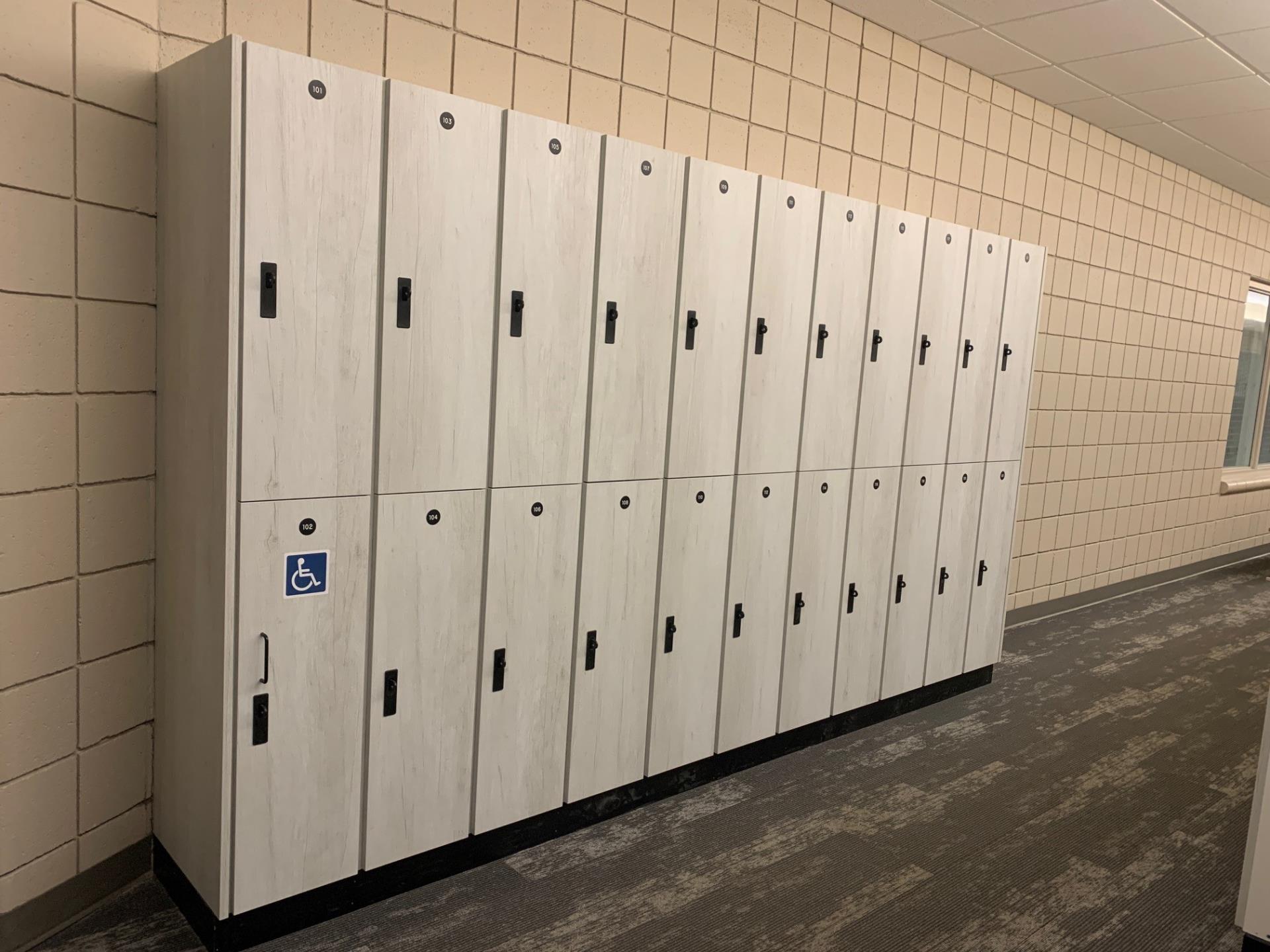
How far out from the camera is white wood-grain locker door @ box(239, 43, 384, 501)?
Answer: 1.92 m

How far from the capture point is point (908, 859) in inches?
106

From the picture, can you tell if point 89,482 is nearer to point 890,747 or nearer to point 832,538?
point 832,538

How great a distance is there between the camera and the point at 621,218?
2561mm

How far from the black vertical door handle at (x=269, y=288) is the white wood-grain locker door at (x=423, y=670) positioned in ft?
1.65

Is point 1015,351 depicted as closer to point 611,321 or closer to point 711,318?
point 711,318

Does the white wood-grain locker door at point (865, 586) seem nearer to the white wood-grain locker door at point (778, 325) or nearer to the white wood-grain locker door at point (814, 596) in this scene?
the white wood-grain locker door at point (814, 596)

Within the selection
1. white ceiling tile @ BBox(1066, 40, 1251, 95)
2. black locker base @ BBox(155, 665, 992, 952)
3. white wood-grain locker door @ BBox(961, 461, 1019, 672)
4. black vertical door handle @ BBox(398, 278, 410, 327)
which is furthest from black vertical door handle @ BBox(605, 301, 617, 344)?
white ceiling tile @ BBox(1066, 40, 1251, 95)

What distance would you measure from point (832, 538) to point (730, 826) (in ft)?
3.68

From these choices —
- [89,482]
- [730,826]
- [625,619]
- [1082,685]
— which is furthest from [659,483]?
[1082,685]

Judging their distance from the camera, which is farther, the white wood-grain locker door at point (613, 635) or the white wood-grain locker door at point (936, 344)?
the white wood-grain locker door at point (936, 344)

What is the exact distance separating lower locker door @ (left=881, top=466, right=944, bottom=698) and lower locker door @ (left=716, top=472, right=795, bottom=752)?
68cm

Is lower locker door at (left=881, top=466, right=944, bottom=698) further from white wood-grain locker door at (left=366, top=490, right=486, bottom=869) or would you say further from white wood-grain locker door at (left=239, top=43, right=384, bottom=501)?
white wood-grain locker door at (left=239, top=43, right=384, bottom=501)

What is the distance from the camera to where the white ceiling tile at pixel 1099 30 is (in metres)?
3.52

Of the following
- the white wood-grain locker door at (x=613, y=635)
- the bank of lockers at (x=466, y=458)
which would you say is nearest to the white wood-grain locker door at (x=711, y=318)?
the bank of lockers at (x=466, y=458)
